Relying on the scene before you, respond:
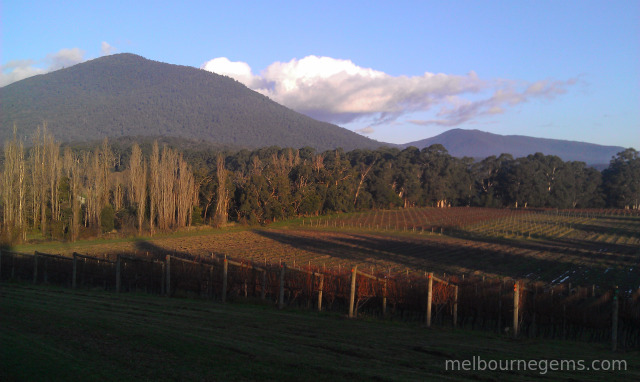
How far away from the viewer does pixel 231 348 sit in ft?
24.3

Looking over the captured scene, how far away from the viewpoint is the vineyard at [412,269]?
13.1 meters

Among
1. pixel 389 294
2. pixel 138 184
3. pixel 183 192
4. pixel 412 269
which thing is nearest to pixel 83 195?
pixel 138 184

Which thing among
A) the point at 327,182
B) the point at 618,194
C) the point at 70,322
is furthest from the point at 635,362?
the point at 618,194

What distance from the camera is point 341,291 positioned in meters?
14.5

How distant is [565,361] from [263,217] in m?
56.6

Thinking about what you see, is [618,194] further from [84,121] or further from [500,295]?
[84,121]

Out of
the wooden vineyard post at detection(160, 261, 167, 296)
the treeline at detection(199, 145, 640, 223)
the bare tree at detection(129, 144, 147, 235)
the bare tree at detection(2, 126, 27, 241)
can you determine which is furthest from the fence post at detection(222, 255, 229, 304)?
the treeline at detection(199, 145, 640, 223)

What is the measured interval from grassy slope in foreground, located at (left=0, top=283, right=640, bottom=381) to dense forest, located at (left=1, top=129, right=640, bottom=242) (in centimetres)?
3738

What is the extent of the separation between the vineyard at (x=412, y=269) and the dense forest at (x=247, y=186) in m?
5.57

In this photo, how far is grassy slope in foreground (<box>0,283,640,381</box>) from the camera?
6.12 m

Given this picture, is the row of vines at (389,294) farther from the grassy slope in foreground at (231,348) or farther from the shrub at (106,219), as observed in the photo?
the shrub at (106,219)

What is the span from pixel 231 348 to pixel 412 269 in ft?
76.8

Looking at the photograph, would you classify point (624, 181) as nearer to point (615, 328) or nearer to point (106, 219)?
A: point (106, 219)

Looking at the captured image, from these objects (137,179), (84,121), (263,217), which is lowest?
(263,217)
